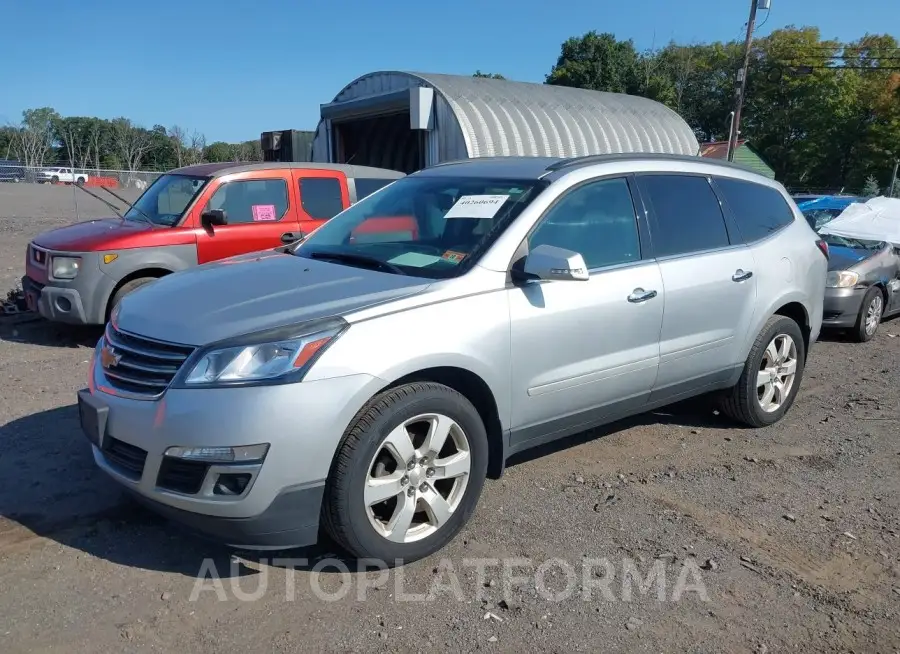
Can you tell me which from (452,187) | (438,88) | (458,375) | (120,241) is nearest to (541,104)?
(438,88)

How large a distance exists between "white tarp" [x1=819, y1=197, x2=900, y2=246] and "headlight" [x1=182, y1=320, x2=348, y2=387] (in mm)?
8883

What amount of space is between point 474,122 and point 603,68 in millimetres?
38117

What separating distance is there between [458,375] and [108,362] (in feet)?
5.23

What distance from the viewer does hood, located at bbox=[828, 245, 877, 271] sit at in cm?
864

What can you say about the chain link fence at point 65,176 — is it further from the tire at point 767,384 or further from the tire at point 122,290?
the tire at point 767,384

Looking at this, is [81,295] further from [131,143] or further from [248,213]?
[131,143]

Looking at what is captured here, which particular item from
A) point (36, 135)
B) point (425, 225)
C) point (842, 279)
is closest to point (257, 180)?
point (425, 225)

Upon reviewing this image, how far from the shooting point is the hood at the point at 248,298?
3.10 meters

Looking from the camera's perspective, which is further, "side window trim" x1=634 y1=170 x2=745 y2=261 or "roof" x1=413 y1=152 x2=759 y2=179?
"side window trim" x1=634 y1=170 x2=745 y2=261

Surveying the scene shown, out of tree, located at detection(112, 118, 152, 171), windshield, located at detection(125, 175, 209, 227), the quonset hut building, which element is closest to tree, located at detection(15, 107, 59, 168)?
tree, located at detection(112, 118, 152, 171)

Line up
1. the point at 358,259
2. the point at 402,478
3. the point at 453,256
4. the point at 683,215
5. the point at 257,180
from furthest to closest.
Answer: the point at 257,180 → the point at 683,215 → the point at 358,259 → the point at 453,256 → the point at 402,478

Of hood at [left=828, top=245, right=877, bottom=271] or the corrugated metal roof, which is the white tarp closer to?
hood at [left=828, top=245, right=877, bottom=271]

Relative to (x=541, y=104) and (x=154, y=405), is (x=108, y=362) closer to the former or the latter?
(x=154, y=405)

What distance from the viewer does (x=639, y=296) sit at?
13.5 feet
